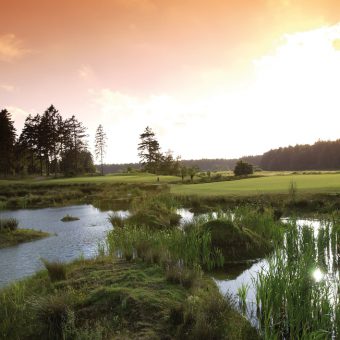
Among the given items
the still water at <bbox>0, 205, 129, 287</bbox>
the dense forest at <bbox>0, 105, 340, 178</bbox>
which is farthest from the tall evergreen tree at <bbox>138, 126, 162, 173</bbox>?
the still water at <bbox>0, 205, 129, 287</bbox>

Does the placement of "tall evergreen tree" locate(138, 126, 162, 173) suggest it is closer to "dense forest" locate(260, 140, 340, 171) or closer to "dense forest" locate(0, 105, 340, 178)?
"dense forest" locate(0, 105, 340, 178)

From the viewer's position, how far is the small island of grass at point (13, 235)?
61.6 ft

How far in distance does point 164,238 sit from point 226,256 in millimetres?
2598

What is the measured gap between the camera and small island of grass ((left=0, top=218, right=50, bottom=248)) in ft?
61.6

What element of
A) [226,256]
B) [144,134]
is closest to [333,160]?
[144,134]

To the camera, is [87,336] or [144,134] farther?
[144,134]

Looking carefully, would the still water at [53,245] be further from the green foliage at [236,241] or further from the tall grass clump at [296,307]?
the tall grass clump at [296,307]

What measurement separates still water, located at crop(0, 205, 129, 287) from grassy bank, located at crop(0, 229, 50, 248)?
0.61 meters

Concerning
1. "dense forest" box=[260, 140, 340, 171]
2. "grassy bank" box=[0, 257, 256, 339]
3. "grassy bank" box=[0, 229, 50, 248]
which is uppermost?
"dense forest" box=[260, 140, 340, 171]

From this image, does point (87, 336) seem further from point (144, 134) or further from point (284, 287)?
point (144, 134)

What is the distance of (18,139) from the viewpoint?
8275cm

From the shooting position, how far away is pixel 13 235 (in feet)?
65.0

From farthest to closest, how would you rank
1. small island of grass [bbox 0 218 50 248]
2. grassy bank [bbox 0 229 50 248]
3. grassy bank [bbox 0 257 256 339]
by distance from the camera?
1. small island of grass [bbox 0 218 50 248]
2. grassy bank [bbox 0 229 50 248]
3. grassy bank [bbox 0 257 256 339]

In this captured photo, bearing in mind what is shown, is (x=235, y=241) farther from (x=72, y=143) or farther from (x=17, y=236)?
(x=72, y=143)
